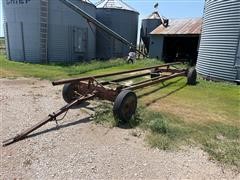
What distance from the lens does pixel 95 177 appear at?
12.9 feet

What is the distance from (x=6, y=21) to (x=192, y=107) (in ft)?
53.3

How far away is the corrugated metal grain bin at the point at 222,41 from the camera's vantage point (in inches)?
443

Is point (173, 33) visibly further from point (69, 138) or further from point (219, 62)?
point (69, 138)

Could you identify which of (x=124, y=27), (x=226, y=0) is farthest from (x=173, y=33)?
(x=226, y=0)

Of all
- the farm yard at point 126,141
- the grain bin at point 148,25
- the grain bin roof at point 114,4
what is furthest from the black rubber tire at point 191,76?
the grain bin at point 148,25

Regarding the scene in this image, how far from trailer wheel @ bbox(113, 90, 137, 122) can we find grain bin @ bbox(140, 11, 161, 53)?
19.8m

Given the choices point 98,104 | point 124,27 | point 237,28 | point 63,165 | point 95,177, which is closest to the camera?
point 95,177

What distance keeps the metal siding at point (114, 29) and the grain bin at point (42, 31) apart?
10.2 ft

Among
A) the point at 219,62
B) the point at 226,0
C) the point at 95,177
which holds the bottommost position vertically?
the point at 95,177

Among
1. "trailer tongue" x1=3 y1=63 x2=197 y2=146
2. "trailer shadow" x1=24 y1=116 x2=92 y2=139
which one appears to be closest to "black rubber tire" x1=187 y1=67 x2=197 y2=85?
"trailer tongue" x1=3 y1=63 x2=197 y2=146

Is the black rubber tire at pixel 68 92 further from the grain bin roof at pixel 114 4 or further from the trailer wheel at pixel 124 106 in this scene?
the grain bin roof at pixel 114 4

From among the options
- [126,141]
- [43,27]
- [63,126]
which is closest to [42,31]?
[43,27]

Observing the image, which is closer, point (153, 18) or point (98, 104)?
point (98, 104)

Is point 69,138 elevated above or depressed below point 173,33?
below
